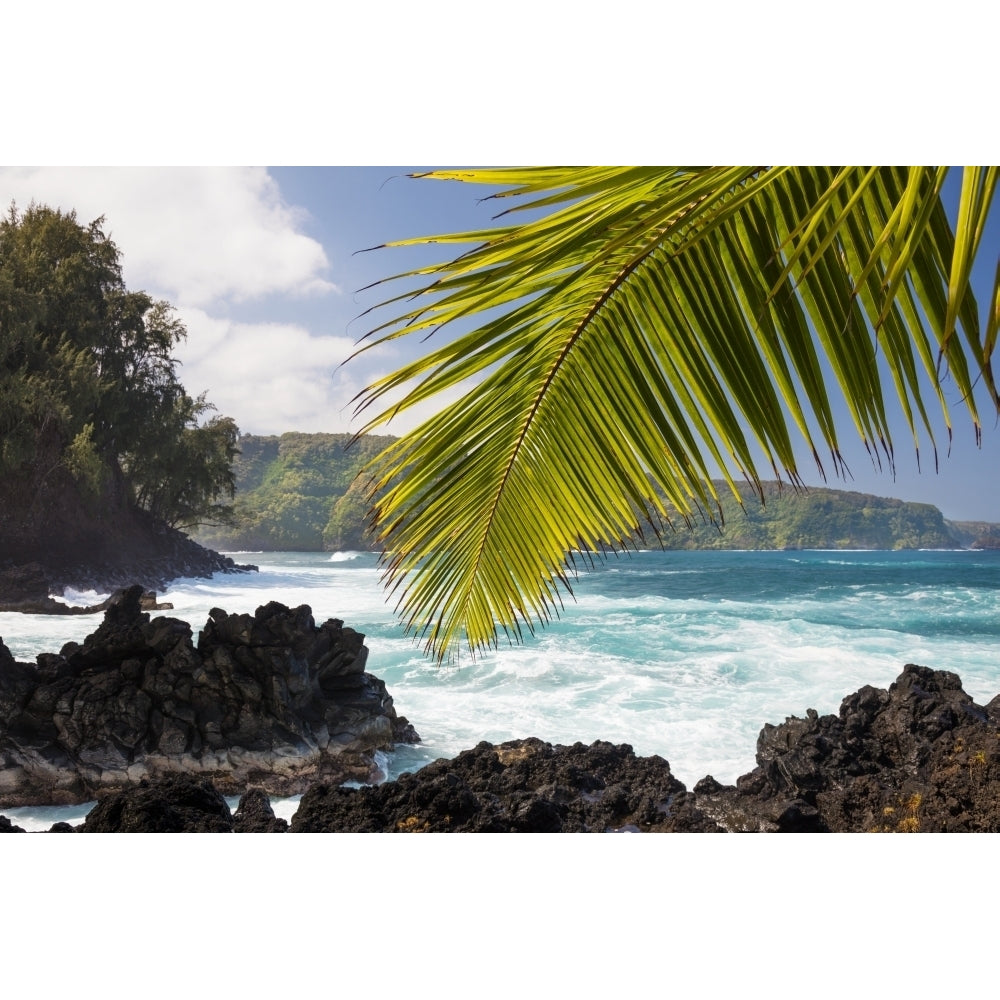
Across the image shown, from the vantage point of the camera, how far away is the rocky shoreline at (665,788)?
2.47 m

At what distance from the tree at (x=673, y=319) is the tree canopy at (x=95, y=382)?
1.96 metres

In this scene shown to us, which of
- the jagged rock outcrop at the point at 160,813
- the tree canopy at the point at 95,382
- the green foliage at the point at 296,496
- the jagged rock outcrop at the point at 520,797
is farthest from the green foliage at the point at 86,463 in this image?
the jagged rock outcrop at the point at 520,797

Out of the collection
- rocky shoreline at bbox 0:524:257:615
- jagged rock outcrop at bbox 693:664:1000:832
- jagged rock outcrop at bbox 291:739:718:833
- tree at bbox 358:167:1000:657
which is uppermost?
tree at bbox 358:167:1000:657

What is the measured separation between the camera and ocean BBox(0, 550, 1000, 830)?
2.79m

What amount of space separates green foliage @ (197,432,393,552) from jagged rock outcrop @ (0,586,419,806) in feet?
0.85

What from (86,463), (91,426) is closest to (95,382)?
(91,426)

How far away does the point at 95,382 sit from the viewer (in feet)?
8.84

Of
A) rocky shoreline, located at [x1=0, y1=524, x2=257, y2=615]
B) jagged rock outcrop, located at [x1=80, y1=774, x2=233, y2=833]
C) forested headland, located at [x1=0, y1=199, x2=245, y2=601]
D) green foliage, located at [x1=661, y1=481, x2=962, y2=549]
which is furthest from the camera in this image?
green foliage, located at [x1=661, y1=481, x2=962, y2=549]

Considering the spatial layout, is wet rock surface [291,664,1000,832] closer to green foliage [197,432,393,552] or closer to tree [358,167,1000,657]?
green foliage [197,432,393,552]

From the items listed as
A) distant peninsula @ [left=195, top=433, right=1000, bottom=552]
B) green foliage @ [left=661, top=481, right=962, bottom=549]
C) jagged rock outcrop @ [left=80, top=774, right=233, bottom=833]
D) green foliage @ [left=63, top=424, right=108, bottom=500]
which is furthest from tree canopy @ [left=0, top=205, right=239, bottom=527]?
green foliage @ [left=661, top=481, right=962, bottom=549]

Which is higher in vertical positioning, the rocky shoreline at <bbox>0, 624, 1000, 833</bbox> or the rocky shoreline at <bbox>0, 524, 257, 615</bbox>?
the rocky shoreline at <bbox>0, 524, 257, 615</bbox>
